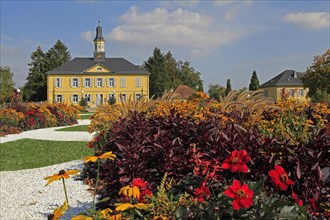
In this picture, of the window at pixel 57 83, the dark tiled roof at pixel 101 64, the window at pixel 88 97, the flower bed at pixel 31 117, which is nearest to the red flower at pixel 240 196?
the flower bed at pixel 31 117

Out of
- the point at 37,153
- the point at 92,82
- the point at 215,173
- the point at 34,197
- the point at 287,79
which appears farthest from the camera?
the point at 287,79

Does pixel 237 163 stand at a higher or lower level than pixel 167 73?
lower

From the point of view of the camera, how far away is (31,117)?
16953 mm

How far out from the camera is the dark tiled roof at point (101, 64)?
5538cm

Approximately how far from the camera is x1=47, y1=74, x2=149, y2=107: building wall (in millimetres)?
55188

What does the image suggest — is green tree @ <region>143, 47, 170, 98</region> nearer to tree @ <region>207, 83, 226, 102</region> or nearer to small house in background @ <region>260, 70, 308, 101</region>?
small house in background @ <region>260, 70, 308, 101</region>

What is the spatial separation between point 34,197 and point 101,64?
51.9 metres

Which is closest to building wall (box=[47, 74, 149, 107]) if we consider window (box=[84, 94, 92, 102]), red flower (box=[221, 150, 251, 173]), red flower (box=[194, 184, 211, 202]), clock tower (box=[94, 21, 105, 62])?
window (box=[84, 94, 92, 102])

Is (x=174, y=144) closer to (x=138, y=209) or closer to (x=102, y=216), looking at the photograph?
(x=138, y=209)

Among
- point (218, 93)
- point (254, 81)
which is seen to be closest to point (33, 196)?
point (218, 93)

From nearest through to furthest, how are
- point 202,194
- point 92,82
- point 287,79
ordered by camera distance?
1. point 202,194
2. point 92,82
3. point 287,79

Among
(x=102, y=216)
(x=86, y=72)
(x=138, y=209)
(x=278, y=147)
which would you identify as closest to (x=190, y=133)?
(x=278, y=147)

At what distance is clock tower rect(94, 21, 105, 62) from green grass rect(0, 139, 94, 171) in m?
46.4

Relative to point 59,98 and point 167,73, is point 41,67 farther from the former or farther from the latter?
point 167,73
